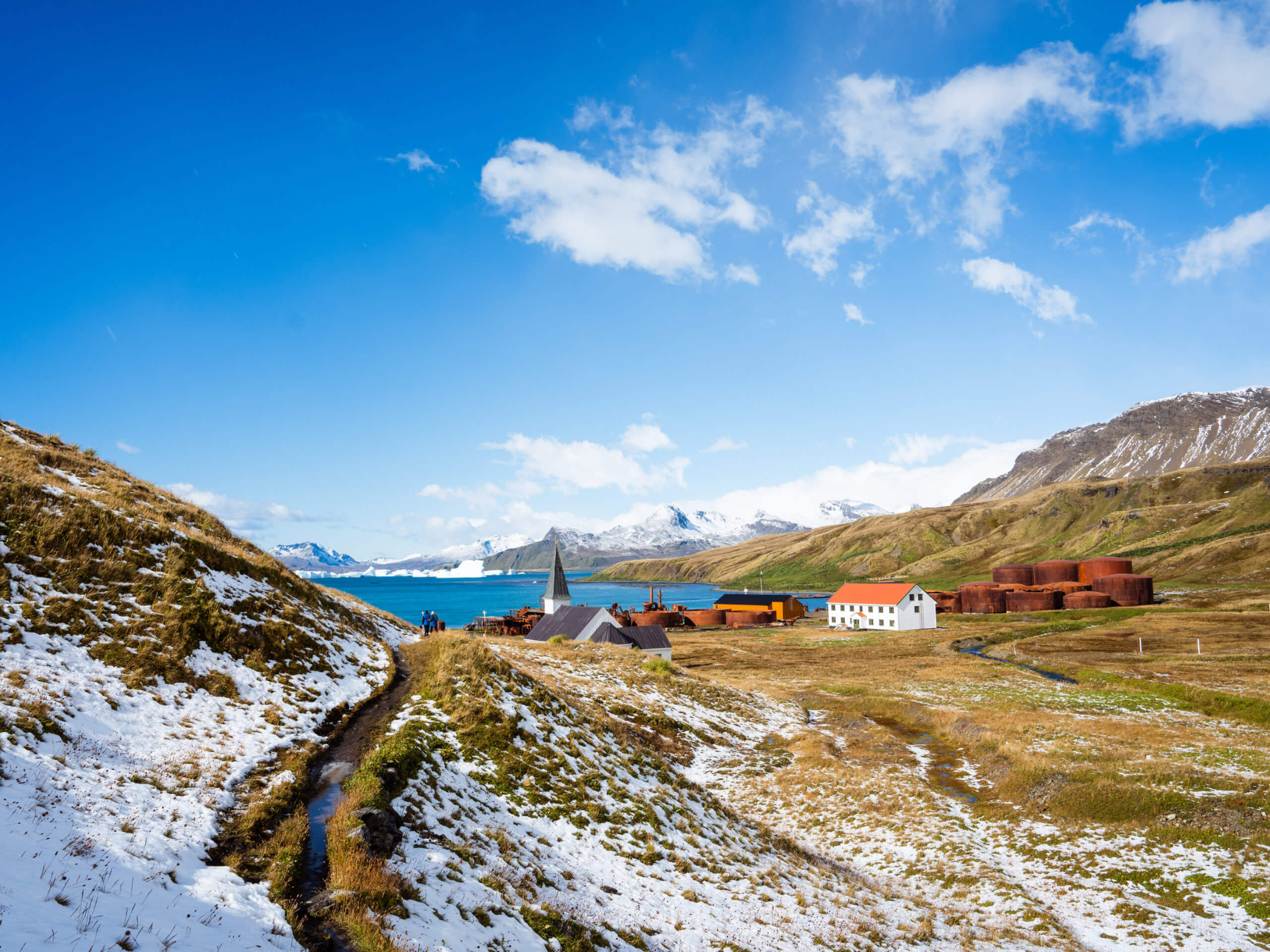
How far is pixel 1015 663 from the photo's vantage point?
77.6m

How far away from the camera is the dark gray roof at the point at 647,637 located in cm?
6700

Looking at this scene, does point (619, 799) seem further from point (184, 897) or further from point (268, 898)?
point (184, 897)

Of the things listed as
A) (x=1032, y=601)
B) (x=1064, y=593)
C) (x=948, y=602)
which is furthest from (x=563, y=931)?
(x=1064, y=593)

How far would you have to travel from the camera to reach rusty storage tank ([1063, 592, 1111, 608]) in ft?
443

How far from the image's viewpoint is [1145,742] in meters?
35.1

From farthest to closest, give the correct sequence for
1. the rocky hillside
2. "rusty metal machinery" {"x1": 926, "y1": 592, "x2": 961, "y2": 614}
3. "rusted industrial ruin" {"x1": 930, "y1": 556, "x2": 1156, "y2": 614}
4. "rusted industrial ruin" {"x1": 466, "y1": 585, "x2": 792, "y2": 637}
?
"rusty metal machinery" {"x1": 926, "y1": 592, "x2": 961, "y2": 614} → "rusted industrial ruin" {"x1": 930, "y1": 556, "x2": 1156, "y2": 614} → "rusted industrial ruin" {"x1": 466, "y1": 585, "x2": 792, "y2": 637} → the rocky hillside

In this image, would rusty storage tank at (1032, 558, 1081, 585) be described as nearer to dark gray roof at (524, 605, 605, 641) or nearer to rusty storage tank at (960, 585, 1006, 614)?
rusty storage tank at (960, 585, 1006, 614)

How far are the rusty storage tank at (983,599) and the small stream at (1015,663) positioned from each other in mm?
53497

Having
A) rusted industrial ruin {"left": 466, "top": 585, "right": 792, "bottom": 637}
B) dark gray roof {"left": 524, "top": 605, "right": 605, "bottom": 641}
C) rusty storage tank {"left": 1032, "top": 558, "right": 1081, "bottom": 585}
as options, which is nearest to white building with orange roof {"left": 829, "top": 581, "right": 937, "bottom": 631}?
rusted industrial ruin {"left": 466, "top": 585, "right": 792, "bottom": 637}

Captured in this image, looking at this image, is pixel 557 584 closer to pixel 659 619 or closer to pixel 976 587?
pixel 659 619

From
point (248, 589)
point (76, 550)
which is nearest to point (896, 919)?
point (248, 589)

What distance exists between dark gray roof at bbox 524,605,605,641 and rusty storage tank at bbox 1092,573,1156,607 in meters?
130

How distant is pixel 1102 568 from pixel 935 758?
162511mm

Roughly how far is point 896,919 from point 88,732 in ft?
70.5
